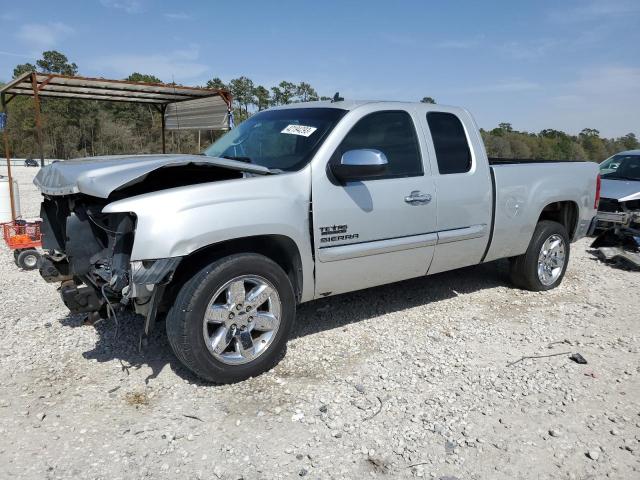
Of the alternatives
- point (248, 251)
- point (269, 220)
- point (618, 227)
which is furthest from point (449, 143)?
point (618, 227)

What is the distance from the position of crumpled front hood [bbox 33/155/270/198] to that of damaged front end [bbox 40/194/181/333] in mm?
142

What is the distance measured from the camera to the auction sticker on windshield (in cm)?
396

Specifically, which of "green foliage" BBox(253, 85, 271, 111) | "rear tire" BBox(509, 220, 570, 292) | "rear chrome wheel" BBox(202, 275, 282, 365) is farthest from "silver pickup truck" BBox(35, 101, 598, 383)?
"green foliage" BBox(253, 85, 271, 111)

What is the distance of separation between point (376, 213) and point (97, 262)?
204 cm

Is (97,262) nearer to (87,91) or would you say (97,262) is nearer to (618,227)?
(618,227)

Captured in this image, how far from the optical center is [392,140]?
4.21m

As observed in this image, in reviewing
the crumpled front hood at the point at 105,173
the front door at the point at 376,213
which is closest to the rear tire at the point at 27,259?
the crumpled front hood at the point at 105,173

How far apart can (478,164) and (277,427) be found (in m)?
3.05

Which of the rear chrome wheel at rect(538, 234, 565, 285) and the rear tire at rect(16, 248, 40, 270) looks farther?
the rear tire at rect(16, 248, 40, 270)

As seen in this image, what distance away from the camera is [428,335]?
14.3 feet

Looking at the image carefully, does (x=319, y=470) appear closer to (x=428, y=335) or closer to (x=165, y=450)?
(x=165, y=450)

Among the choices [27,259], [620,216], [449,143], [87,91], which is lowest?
[27,259]

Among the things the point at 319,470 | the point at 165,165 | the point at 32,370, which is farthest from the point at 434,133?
the point at 32,370

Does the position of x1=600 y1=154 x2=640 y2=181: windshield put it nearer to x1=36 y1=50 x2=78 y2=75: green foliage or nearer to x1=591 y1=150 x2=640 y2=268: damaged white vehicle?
x1=591 y1=150 x2=640 y2=268: damaged white vehicle
